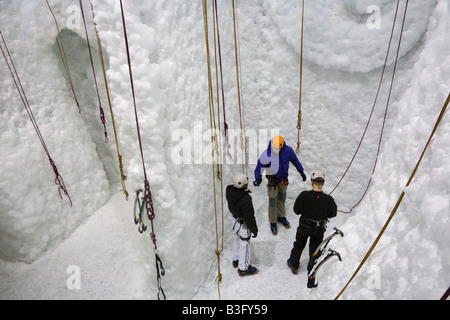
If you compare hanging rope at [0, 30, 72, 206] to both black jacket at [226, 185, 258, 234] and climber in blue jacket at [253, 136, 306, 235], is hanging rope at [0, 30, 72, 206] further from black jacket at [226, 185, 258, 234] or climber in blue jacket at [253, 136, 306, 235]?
climber in blue jacket at [253, 136, 306, 235]

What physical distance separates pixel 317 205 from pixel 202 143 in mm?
1310

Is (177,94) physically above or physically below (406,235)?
above

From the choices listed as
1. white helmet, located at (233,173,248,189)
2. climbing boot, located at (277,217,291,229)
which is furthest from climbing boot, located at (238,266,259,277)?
white helmet, located at (233,173,248,189)

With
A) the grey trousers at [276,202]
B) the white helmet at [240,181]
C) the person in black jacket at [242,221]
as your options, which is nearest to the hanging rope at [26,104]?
the person in black jacket at [242,221]

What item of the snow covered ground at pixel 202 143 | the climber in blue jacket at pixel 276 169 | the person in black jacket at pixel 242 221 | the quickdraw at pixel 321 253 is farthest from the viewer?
the climber in blue jacket at pixel 276 169

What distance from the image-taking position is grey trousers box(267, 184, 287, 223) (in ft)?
13.0

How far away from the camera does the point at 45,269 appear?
3992 mm

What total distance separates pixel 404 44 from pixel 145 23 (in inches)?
107

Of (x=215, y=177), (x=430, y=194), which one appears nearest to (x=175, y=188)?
(x=215, y=177)

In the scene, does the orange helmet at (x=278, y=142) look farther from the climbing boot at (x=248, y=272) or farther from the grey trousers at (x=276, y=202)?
the climbing boot at (x=248, y=272)

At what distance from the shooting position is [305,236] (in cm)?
326

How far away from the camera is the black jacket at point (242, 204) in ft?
10.3
